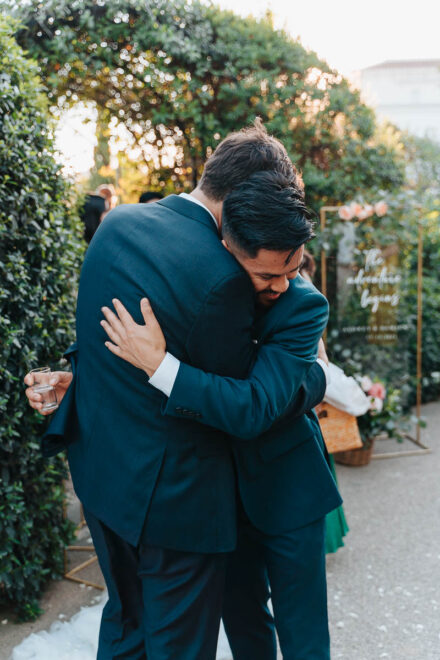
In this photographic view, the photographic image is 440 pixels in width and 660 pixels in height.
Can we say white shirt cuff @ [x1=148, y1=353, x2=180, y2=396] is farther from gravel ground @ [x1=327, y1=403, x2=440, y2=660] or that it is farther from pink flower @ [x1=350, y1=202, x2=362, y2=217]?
pink flower @ [x1=350, y1=202, x2=362, y2=217]

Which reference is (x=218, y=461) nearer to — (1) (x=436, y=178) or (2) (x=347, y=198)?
(2) (x=347, y=198)

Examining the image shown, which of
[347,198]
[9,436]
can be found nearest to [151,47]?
[347,198]

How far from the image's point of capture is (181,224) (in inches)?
61.1

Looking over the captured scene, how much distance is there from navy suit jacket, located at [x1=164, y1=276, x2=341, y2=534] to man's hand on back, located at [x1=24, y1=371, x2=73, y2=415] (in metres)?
0.58

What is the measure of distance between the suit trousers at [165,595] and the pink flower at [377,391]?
335 centimetres

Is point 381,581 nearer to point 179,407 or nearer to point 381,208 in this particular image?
point 179,407

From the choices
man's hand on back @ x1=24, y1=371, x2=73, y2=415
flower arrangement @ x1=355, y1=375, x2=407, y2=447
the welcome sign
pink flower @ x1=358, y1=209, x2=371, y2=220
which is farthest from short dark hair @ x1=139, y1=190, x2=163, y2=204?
man's hand on back @ x1=24, y1=371, x2=73, y2=415

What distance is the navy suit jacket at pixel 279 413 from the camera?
1.49 metres

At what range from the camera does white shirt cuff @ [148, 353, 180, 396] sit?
1.49 m

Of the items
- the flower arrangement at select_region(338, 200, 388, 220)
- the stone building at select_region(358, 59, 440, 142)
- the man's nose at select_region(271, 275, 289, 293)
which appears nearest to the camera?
the man's nose at select_region(271, 275, 289, 293)

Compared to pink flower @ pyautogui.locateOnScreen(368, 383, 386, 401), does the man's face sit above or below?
above

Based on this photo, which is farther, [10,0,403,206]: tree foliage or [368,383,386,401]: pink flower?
[368,383,386,401]: pink flower

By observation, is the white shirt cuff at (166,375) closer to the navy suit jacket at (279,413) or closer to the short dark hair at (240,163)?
the navy suit jacket at (279,413)

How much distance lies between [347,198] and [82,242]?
112 inches
